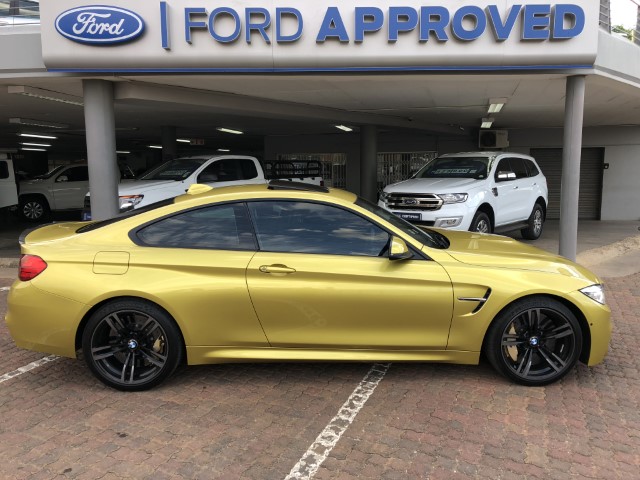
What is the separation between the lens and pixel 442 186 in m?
8.59

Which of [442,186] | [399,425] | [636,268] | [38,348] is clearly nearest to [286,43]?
[442,186]

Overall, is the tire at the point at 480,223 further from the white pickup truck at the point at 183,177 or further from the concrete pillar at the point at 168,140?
the concrete pillar at the point at 168,140

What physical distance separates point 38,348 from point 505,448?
134 inches

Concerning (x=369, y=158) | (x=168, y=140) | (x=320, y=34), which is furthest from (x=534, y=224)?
(x=168, y=140)

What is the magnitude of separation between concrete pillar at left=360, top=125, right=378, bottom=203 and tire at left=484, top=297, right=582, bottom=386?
1073cm

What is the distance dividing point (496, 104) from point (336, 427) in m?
8.80

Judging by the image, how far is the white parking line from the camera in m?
2.93

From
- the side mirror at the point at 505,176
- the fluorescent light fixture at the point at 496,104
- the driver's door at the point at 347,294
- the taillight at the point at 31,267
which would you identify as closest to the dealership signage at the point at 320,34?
the side mirror at the point at 505,176

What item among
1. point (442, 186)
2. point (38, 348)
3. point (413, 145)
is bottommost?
point (38, 348)

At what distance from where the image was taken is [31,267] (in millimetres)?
3795

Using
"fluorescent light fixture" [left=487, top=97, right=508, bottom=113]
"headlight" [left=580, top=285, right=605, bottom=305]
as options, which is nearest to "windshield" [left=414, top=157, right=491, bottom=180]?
"fluorescent light fixture" [left=487, top=97, right=508, bottom=113]

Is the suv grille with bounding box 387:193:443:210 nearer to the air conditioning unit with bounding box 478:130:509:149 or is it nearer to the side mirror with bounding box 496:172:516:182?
the side mirror with bounding box 496:172:516:182

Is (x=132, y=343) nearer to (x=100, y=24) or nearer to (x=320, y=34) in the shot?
(x=320, y=34)

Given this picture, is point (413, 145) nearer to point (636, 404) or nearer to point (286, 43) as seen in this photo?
point (286, 43)
